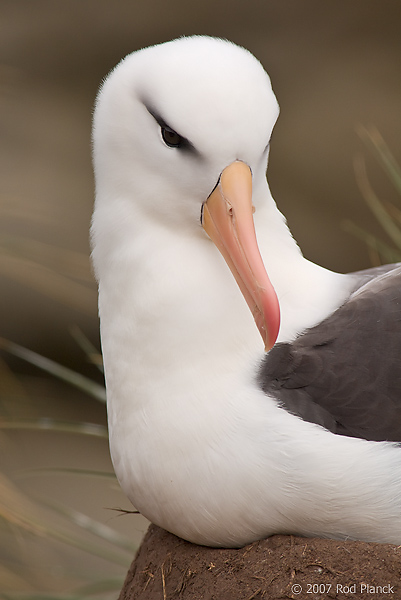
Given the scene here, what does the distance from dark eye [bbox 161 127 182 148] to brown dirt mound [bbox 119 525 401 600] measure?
1.07 meters

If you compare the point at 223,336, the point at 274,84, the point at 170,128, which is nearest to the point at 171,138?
Answer: the point at 170,128

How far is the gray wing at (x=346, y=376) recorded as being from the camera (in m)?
2.25

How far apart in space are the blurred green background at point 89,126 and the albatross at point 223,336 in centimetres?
374

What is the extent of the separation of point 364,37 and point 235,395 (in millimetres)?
5482

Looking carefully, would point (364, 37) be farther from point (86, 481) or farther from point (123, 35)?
point (86, 481)

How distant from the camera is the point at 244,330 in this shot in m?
2.37

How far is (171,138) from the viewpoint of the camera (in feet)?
7.40

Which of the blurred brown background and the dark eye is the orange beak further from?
the blurred brown background

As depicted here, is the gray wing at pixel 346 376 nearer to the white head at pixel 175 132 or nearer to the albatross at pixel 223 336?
the albatross at pixel 223 336

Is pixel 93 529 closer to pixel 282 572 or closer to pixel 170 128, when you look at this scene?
pixel 282 572

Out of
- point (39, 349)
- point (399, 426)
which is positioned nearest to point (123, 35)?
point (39, 349)

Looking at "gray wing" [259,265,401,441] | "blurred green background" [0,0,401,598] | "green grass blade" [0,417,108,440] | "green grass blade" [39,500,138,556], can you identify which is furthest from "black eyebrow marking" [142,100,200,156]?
"blurred green background" [0,0,401,598]

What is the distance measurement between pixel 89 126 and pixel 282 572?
5533 millimetres

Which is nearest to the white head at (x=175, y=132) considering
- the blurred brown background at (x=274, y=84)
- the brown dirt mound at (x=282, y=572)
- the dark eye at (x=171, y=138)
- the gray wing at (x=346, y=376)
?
the dark eye at (x=171, y=138)
